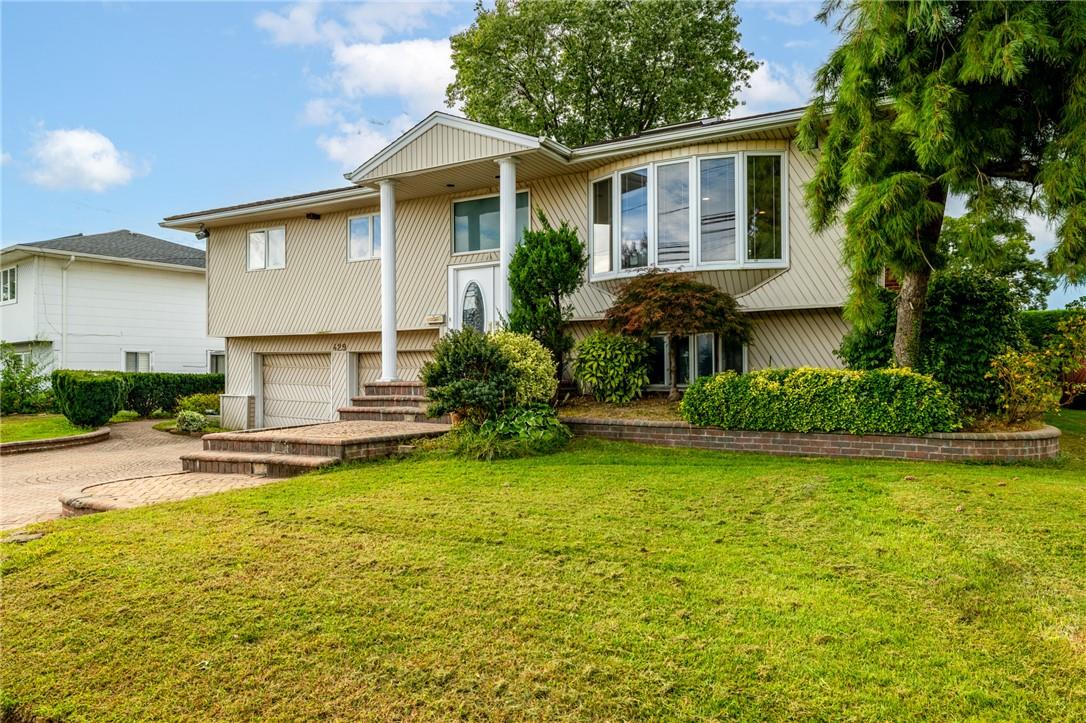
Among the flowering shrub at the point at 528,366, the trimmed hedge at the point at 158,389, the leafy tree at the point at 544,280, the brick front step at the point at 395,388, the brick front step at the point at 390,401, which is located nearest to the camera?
the flowering shrub at the point at 528,366

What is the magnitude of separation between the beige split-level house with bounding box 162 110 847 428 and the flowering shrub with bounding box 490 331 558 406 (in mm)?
1700

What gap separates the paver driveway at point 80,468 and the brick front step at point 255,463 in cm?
17

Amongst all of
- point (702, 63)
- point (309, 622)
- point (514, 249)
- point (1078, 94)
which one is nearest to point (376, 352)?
point (514, 249)

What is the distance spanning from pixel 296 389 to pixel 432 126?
24.4ft

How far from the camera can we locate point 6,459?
1145 centimetres

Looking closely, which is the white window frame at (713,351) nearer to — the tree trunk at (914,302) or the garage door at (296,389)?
the tree trunk at (914,302)

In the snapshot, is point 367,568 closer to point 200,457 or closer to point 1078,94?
point 200,457

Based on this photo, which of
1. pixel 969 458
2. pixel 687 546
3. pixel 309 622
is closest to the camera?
pixel 309 622

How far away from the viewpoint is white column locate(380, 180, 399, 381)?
11.5 m

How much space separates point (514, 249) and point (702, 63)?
15.2 metres

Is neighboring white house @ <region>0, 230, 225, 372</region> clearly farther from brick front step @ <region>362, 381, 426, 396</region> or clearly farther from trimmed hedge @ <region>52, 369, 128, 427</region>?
brick front step @ <region>362, 381, 426, 396</region>

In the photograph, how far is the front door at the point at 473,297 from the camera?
12.0 meters

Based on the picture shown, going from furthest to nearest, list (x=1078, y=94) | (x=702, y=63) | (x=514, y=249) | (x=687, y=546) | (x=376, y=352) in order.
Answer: (x=702, y=63) → (x=376, y=352) → (x=514, y=249) → (x=1078, y=94) → (x=687, y=546)

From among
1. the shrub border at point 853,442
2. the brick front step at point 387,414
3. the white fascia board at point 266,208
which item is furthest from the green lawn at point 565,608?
the white fascia board at point 266,208
